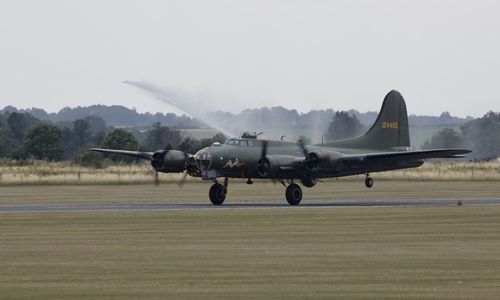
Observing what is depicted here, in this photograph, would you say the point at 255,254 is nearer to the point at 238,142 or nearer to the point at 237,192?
the point at 238,142

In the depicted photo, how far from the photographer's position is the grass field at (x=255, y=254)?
2614cm

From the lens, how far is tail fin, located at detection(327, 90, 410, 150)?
2694 inches

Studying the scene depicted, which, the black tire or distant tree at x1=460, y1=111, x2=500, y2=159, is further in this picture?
distant tree at x1=460, y1=111, x2=500, y2=159

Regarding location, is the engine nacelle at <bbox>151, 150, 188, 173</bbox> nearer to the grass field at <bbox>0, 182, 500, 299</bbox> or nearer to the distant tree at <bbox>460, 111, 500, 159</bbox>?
the grass field at <bbox>0, 182, 500, 299</bbox>

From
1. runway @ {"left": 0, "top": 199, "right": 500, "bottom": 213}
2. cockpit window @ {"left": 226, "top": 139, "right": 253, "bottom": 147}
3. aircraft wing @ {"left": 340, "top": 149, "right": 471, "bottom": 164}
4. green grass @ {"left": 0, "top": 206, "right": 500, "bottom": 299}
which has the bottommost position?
green grass @ {"left": 0, "top": 206, "right": 500, "bottom": 299}

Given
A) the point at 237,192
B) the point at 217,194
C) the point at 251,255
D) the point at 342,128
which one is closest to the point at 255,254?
the point at 251,255

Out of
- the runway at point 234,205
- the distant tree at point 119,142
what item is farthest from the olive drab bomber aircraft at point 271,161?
the distant tree at point 119,142

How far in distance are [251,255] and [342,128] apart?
74.9 meters

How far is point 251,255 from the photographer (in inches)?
1330

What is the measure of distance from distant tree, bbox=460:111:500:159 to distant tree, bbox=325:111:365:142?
49317 millimetres

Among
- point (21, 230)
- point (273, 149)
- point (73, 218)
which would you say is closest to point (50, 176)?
point (273, 149)

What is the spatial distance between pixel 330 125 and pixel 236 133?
29.5 m

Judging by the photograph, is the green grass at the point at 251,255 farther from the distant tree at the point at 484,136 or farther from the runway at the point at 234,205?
the distant tree at the point at 484,136

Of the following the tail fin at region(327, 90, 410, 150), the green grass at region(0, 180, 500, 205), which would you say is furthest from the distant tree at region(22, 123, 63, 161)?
the tail fin at region(327, 90, 410, 150)
